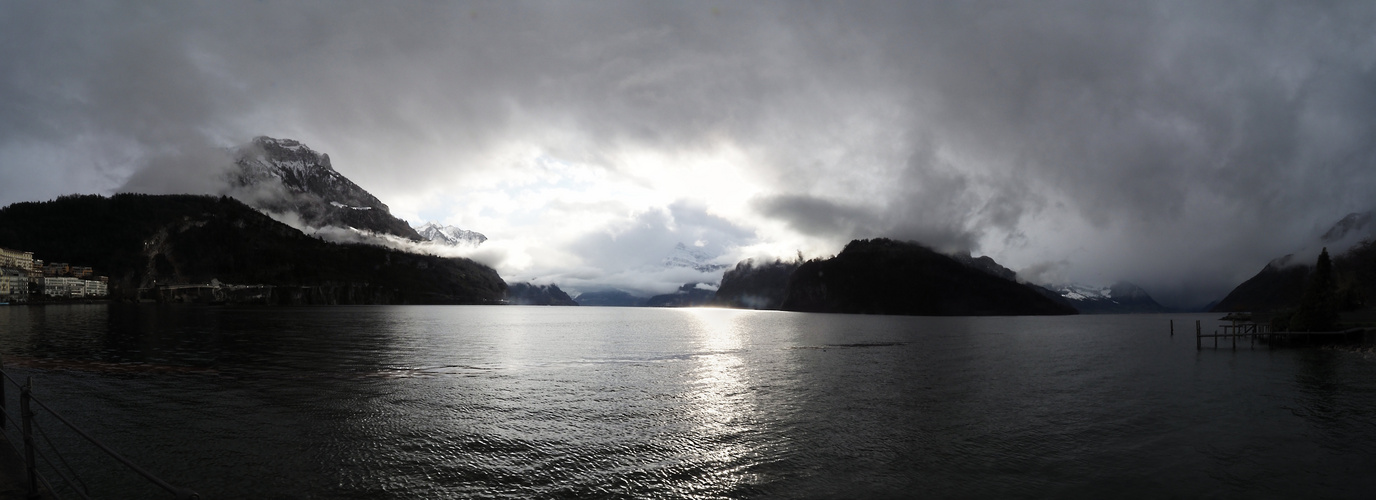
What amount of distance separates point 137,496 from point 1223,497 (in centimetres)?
3973

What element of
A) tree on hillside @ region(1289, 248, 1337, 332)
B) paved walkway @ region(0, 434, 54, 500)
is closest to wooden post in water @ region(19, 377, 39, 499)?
paved walkway @ region(0, 434, 54, 500)

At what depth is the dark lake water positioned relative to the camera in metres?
23.8

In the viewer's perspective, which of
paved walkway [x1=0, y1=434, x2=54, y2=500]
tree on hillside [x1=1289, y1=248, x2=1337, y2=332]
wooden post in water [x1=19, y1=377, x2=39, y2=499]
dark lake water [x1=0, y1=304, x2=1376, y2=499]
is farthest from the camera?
tree on hillside [x1=1289, y1=248, x2=1337, y2=332]

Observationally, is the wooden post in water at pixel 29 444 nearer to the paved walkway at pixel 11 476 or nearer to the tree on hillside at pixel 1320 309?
the paved walkway at pixel 11 476

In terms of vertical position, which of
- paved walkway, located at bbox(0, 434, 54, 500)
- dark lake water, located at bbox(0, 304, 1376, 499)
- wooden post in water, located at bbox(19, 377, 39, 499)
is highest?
wooden post in water, located at bbox(19, 377, 39, 499)

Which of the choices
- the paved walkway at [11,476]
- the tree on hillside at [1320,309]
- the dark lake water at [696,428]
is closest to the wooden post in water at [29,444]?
the paved walkway at [11,476]

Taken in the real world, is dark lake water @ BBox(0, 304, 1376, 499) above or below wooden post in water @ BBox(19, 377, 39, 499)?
below

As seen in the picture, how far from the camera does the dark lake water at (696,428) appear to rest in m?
23.8

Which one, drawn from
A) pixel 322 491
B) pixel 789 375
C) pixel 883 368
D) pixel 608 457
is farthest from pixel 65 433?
pixel 883 368

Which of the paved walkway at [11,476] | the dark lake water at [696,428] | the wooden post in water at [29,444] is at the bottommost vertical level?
the dark lake water at [696,428]

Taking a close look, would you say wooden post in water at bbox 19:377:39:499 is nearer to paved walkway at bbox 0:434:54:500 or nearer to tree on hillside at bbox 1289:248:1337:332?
paved walkway at bbox 0:434:54:500

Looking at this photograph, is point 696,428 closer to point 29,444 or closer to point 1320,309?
point 29,444

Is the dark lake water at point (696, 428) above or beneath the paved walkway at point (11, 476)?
beneath

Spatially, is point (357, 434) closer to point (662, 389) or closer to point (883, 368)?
point (662, 389)
